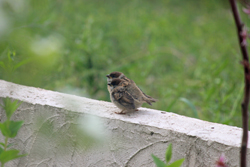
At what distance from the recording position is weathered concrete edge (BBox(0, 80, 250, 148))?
2121 millimetres

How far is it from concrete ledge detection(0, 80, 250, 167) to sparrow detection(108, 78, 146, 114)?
169mm

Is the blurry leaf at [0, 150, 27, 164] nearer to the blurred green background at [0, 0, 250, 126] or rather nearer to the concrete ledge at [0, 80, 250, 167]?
the blurred green background at [0, 0, 250, 126]

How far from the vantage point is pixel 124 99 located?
2.76m

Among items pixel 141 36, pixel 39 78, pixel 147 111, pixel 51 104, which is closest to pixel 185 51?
pixel 141 36

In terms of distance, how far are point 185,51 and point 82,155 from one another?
478 centimetres

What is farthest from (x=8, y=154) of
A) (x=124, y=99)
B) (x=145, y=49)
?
(x=145, y=49)

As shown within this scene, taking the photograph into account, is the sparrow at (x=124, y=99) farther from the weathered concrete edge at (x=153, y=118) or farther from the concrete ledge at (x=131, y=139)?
the concrete ledge at (x=131, y=139)

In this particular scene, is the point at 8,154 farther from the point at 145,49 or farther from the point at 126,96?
the point at 145,49

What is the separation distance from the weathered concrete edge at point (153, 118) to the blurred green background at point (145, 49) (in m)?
0.14

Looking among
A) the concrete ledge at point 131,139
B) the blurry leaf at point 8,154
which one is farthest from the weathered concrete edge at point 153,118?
the blurry leaf at point 8,154

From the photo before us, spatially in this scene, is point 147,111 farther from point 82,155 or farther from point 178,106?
point 178,106

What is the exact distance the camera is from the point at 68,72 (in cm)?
473

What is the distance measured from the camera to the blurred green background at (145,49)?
95 cm

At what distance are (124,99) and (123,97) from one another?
0.03m
